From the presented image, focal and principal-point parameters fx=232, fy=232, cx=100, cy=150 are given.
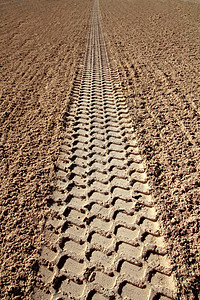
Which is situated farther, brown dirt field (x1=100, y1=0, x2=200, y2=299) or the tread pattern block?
brown dirt field (x1=100, y1=0, x2=200, y2=299)

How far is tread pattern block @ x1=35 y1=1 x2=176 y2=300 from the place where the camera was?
1905 mm

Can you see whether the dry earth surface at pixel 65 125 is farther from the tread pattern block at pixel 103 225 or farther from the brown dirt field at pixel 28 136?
the tread pattern block at pixel 103 225

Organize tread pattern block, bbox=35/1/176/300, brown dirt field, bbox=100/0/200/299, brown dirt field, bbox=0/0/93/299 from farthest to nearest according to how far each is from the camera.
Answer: brown dirt field, bbox=100/0/200/299
brown dirt field, bbox=0/0/93/299
tread pattern block, bbox=35/1/176/300

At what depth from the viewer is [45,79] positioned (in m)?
5.34

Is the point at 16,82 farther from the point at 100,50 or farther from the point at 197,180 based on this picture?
the point at 197,180

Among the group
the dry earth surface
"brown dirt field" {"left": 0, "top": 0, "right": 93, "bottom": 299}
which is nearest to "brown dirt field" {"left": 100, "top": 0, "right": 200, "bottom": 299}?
the dry earth surface

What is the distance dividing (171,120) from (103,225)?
7.29ft

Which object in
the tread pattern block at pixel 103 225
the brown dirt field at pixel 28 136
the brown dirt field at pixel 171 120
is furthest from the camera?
the brown dirt field at pixel 171 120

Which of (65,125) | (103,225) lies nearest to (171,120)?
(65,125)

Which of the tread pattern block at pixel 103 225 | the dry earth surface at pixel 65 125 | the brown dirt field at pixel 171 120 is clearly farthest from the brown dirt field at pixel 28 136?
the brown dirt field at pixel 171 120

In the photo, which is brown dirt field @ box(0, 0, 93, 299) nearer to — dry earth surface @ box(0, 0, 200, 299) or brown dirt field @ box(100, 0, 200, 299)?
dry earth surface @ box(0, 0, 200, 299)

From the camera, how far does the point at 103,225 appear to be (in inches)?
91.9

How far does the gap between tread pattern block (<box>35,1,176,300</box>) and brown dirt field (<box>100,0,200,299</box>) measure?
143mm

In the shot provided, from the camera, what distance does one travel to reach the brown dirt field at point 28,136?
6.68ft
